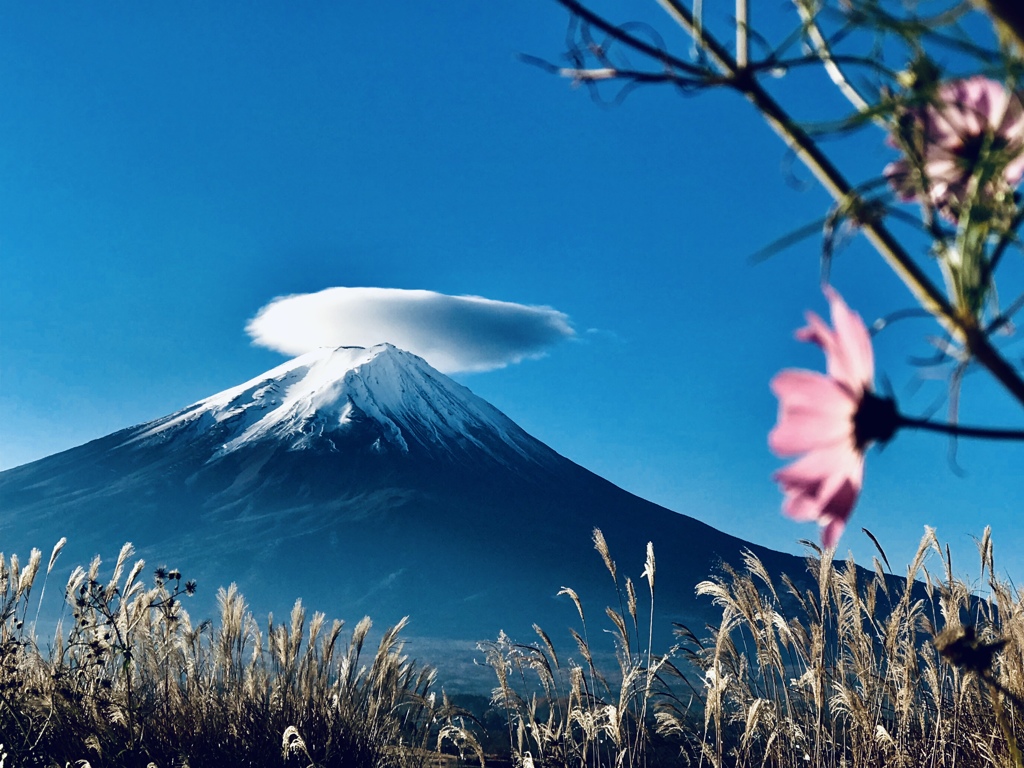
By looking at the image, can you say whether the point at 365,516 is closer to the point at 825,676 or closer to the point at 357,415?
the point at 357,415

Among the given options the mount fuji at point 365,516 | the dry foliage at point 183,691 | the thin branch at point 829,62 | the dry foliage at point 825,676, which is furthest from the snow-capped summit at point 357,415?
the thin branch at point 829,62

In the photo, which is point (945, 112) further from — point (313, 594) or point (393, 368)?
point (393, 368)

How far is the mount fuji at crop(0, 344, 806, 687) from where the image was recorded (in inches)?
2517

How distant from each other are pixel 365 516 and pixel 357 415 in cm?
1310

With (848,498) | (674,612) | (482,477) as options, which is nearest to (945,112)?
(848,498)

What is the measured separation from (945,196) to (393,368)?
3751 inches

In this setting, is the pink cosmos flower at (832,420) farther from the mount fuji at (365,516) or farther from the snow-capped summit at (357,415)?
the snow-capped summit at (357,415)

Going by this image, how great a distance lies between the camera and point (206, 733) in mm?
3670

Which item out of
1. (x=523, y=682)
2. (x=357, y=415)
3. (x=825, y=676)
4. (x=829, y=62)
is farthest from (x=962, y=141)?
(x=357, y=415)

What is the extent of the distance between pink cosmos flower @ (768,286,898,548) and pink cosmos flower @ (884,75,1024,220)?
0.18 metres

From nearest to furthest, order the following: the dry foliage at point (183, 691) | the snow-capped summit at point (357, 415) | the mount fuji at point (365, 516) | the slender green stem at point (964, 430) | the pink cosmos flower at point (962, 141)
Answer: the slender green stem at point (964, 430)
the pink cosmos flower at point (962, 141)
the dry foliage at point (183, 691)
the mount fuji at point (365, 516)
the snow-capped summit at point (357, 415)

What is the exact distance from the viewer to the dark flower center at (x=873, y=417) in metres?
0.42

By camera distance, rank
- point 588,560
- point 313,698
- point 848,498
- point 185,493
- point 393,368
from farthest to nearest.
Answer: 1. point 393,368
2. point 185,493
3. point 588,560
4. point 313,698
5. point 848,498

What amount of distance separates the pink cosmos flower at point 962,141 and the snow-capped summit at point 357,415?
78.6 meters
